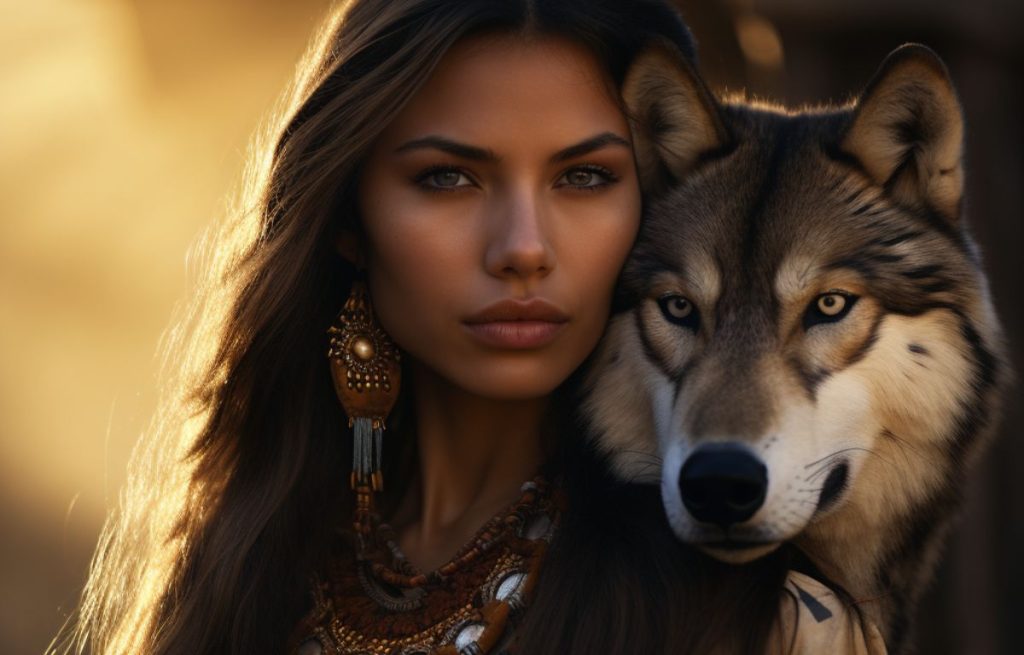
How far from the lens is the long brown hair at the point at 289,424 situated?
2.36 meters

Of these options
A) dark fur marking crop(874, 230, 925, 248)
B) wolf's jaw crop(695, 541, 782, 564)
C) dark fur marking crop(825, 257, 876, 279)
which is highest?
dark fur marking crop(874, 230, 925, 248)

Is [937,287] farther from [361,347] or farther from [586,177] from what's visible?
[361,347]

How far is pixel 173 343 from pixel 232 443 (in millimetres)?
311

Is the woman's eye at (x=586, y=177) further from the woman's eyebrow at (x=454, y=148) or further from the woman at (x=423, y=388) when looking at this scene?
the woman's eyebrow at (x=454, y=148)

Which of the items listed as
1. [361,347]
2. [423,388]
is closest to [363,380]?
[361,347]

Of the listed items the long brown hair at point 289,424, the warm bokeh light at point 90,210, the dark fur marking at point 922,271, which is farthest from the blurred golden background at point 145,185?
the dark fur marking at point 922,271

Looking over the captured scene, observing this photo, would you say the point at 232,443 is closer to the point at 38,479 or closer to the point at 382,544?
the point at 382,544

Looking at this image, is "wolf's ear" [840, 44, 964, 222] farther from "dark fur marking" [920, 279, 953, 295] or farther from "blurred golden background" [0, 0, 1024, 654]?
"blurred golden background" [0, 0, 1024, 654]

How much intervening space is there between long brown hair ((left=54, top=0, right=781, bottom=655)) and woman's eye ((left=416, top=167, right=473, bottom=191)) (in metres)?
0.13

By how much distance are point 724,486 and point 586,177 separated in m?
0.71

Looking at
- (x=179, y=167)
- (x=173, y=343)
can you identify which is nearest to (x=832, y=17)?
(x=179, y=167)

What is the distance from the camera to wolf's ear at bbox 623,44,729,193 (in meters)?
2.48

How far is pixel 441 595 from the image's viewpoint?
98.7 inches

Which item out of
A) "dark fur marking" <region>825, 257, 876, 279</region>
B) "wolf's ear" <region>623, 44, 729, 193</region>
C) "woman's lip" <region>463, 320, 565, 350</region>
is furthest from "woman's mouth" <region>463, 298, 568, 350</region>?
"dark fur marking" <region>825, 257, 876, 279</region>
